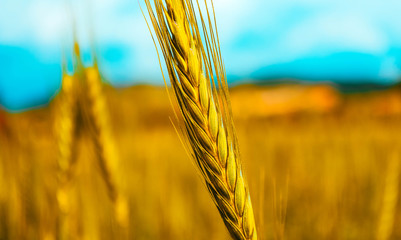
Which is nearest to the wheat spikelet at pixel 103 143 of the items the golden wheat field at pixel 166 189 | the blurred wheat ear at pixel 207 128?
the golden wheat field at pixel 166 189

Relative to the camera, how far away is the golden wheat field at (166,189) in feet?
5.01

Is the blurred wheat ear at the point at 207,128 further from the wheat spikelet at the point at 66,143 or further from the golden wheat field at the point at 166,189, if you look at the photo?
the wheat spikelet at the point at 66,143

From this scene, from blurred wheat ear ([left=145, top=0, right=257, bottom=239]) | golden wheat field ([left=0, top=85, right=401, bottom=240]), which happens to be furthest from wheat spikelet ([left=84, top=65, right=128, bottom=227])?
blurred wheat ear ([left=145, top=0, right=257, bottom=239])

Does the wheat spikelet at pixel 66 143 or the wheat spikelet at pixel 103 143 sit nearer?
the wheat spikelet at pixel 103 143

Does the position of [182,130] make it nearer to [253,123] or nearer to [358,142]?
[253,123]

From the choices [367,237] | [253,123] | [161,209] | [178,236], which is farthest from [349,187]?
[161,209]

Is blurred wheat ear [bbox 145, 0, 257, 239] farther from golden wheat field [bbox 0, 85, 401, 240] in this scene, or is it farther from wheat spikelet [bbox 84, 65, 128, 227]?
wheat spikelet [bbox 84, 65, 128, 227]

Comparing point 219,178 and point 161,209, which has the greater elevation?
point 219,178

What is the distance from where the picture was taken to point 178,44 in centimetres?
71

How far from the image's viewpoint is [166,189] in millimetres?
1923

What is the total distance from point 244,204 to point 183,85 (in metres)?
0.27

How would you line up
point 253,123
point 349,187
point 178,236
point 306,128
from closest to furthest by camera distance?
point 178,236
point 253,123
point 349,187
point 306,128

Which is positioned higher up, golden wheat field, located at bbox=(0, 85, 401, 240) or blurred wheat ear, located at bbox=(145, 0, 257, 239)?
blurred wheat ear, located at bbox=(145, 0, 257, 239)

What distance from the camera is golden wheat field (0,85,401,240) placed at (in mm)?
1526
